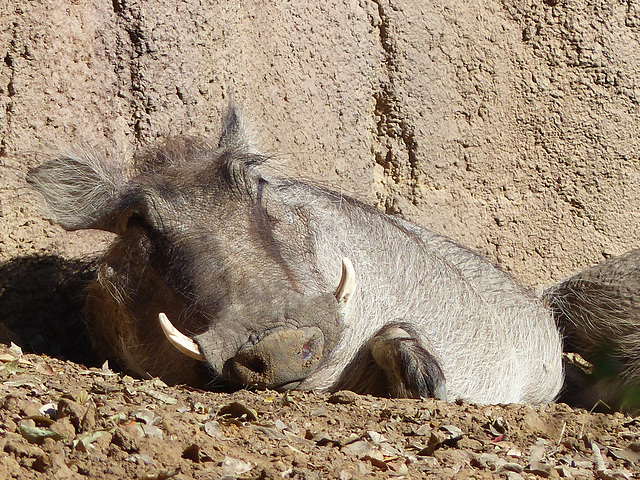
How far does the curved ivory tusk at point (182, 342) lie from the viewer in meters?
3.15

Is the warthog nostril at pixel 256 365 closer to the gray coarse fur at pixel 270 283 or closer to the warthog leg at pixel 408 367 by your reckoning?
the gray coarse fur at pixel 270 283

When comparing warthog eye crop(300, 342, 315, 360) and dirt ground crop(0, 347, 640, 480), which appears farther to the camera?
warthog eye crop(300, 342, 315, 360)

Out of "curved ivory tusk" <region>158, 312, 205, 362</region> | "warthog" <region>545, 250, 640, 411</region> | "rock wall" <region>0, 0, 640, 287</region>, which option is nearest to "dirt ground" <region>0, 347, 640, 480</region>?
"curved ivory tusk" <region>158, 312, 205, 362</region>

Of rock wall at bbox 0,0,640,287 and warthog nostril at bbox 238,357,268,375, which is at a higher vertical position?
rock wall at bbox 0,0,640,287

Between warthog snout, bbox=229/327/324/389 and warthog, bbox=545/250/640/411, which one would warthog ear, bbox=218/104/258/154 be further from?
warthog, bbox=545/250/640/411

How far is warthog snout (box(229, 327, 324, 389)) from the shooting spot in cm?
307

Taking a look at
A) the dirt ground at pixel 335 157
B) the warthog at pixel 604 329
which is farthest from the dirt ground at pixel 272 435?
the warthog at pixel 604 329

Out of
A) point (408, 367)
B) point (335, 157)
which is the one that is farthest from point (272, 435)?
point (335, 157)

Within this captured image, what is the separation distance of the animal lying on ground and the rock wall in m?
0.43

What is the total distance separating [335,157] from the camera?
521 centimetres

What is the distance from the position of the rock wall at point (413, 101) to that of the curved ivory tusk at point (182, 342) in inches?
53.2

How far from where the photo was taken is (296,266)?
356 cm

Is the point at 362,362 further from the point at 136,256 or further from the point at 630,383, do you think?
the point at 630,383

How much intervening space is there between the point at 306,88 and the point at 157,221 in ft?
5.83
